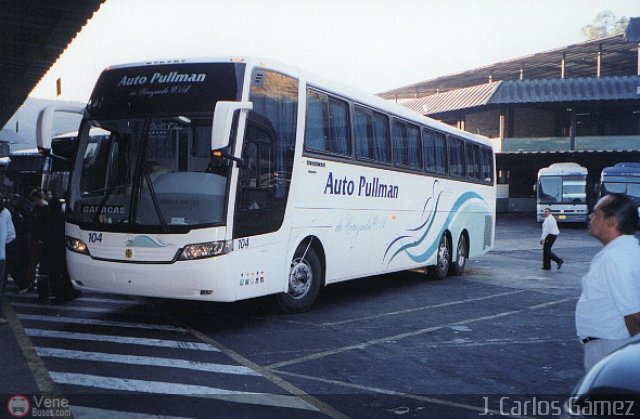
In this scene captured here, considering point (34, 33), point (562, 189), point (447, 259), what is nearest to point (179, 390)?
point (34, 33)

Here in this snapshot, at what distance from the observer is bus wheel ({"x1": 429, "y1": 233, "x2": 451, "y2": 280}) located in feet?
48.3

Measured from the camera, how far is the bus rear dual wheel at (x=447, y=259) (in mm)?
14758

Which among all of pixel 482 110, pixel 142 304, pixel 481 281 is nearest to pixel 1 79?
pixel 142 304

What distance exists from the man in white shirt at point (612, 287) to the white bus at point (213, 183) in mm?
4134

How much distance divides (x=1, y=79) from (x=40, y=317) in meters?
9.49

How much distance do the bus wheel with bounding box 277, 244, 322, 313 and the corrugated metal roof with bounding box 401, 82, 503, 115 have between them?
122 feet

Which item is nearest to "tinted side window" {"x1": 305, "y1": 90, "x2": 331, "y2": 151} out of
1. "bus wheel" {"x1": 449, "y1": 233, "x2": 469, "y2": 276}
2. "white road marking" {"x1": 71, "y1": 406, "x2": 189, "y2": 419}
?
"white road marking" {"x1": 71, "y1": 406, "x2": 189, "y2": 419}

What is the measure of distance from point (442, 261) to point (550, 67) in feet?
134

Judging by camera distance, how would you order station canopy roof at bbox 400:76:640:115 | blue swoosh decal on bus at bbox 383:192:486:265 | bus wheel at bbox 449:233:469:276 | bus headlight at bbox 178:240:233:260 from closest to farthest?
bus headlight at bbox 178:240:233:260 < blue swoosh decal on bus at bbox 383:192:486:265 < bus wheel at bbox 449:233:469:276 < station canopy roof at bbox 400:76:640:115

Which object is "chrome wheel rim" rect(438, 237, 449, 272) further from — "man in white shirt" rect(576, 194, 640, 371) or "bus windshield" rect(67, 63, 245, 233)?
"man in white shirt" rect(576, 194, 640, 371)

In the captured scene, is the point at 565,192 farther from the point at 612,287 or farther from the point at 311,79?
the point at 612,287

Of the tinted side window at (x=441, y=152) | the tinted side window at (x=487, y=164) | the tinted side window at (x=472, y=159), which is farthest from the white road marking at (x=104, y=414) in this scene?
the tinted side window at (x=487, y=164)

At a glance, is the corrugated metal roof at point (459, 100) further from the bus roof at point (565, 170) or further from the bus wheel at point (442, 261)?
the bus wheel at point (442, 261)

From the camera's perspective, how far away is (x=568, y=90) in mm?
43344
